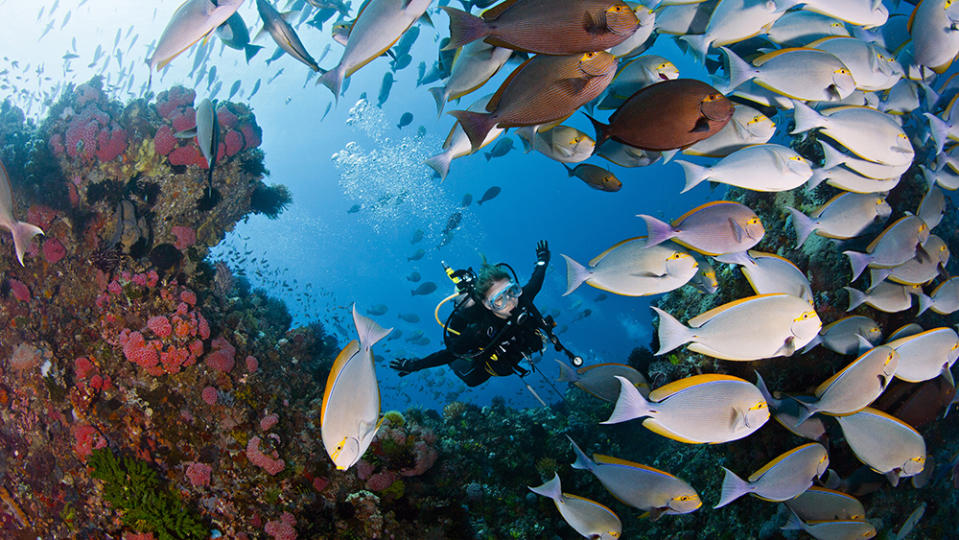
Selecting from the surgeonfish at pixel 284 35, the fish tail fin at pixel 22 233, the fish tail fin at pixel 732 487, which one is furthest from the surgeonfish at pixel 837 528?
the fish tail fin at pixel 22 233

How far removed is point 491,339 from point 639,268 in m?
2.60

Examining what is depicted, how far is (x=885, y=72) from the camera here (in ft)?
9.72

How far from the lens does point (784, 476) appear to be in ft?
8.91

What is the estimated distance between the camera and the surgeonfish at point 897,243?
306cm

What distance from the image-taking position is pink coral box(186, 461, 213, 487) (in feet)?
14.4

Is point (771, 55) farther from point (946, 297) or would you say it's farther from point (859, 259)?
point (946, 297)

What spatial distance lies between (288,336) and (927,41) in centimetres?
867

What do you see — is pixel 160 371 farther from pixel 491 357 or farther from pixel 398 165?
pixel 398 165

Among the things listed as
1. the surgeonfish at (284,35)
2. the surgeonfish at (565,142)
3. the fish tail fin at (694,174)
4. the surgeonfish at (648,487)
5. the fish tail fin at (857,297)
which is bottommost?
the fish tail fin at (857,297)

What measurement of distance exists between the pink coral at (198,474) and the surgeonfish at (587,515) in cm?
364

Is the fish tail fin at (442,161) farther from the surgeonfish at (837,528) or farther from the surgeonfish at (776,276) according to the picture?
the surgeonfish at (837,528)

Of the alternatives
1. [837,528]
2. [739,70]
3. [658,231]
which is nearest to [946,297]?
[837,528]

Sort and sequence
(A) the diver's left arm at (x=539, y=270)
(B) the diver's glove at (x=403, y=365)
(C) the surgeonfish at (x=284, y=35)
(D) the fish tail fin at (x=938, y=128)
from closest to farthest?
(D) the fish tail fin at (x=938, y=128), (C) the surgeonfish at (x=284, y=35), (B) the diver's glove at (x=403, y=365), (A) the diver's left arm at (x=539, y=270)

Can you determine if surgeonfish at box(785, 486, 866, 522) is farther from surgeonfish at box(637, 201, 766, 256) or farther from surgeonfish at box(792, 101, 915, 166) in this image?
surgeonfish at box(792, 101, 915, 166)
